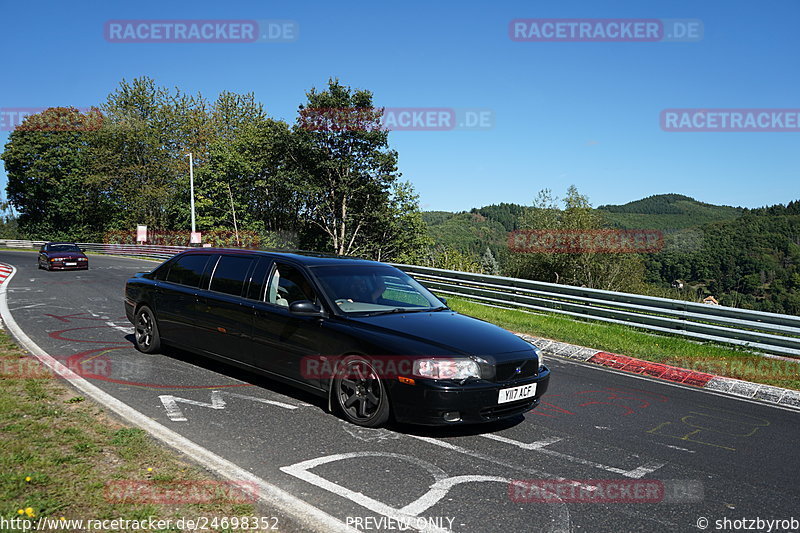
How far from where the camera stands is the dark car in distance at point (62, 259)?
84.7ft

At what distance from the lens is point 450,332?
5484mm

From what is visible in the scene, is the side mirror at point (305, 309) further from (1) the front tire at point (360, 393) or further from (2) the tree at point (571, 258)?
(2) the tree at point (571, 258)

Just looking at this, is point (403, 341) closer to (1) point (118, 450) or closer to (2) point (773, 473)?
(1) point (118, 450)

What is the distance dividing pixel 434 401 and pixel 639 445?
198 centimetres

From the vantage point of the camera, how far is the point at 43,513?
3273 mm

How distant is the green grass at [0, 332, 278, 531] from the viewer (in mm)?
3379

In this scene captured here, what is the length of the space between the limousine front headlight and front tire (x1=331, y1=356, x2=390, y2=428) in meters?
0.44

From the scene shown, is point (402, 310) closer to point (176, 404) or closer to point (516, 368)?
point (516, 368)

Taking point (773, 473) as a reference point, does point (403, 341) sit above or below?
above

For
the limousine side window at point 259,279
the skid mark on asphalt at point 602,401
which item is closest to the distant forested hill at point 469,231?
the skid mark on asphalt at point 602,401

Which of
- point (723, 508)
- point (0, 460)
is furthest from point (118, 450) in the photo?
point (723, 508)

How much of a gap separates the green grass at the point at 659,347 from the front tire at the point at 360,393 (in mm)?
6064

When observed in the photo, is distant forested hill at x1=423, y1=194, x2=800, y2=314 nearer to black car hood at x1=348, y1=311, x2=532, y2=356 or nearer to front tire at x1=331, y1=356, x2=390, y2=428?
black car hood at x1=348, y1=311, x2=532, y2=356

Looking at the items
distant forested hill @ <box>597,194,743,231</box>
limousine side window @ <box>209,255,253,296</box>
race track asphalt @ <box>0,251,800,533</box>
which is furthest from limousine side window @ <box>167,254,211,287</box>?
distant forested hill @ <box>597,194,743,231</box>
